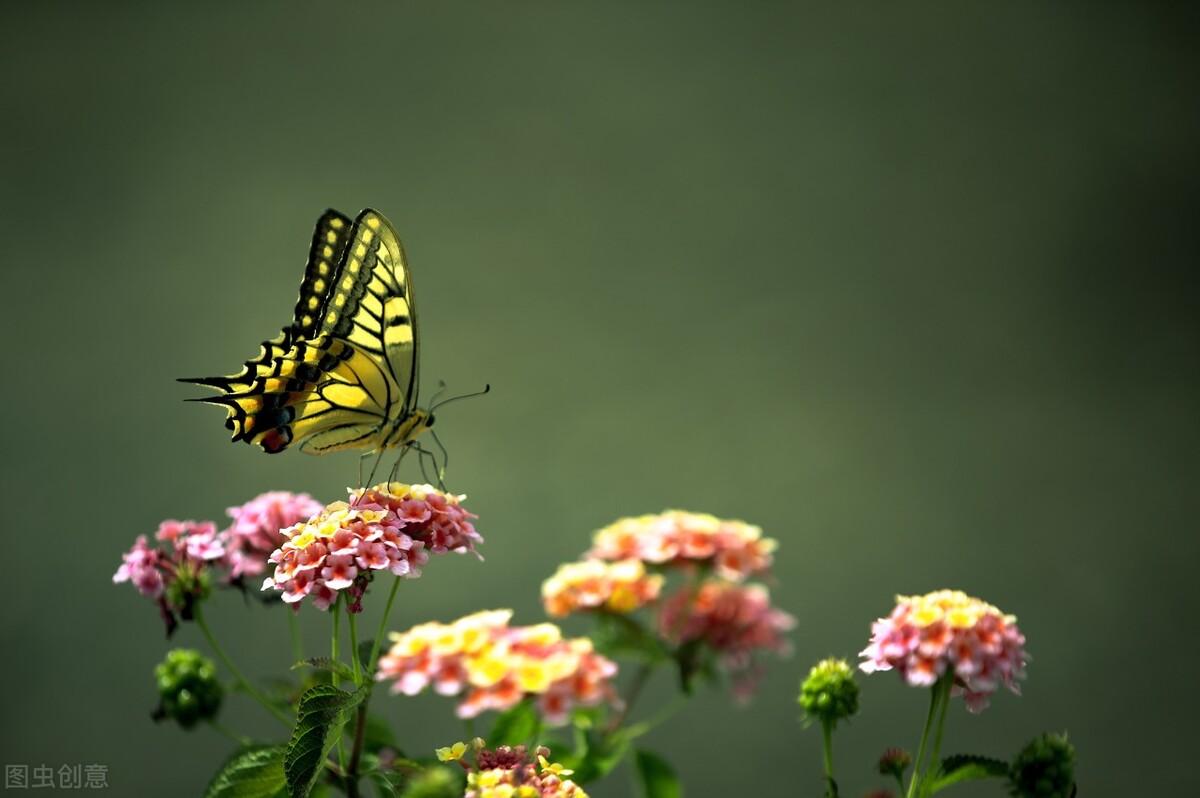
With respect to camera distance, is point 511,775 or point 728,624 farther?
point 728,624

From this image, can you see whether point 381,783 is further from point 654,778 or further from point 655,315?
point 655,315

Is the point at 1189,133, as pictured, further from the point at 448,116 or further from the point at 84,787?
the point at 84,787

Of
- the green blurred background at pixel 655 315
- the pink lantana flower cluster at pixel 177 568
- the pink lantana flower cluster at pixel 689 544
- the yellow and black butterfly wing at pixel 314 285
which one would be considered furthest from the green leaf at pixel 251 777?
the green blurred background at pixel 655 315

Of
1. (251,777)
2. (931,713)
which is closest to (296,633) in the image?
(251,777)

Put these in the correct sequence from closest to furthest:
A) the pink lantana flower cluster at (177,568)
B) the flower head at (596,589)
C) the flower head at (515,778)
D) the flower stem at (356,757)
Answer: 1. the flower head at (515,778)
2. the flower stem at (356,757)
3. the pink lantana flower cluster at (177,568)
4. the flower head at (596,589)

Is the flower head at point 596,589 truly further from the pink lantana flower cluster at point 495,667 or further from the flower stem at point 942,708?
the flower stem at point 942,708
